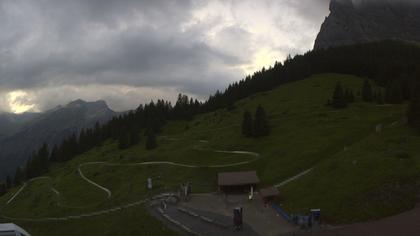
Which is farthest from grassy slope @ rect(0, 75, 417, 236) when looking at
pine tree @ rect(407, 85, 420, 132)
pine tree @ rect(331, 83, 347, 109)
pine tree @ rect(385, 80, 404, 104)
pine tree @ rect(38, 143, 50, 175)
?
pine tree @ rect(38, 143, 50, 175)

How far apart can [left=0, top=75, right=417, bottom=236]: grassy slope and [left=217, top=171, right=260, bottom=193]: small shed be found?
3458 mm

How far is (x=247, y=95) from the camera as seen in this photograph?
640 feet

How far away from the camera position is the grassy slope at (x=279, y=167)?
175 ft

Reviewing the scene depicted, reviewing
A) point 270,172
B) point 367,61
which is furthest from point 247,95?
point 270,172

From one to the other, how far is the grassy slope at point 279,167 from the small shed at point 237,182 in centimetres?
346

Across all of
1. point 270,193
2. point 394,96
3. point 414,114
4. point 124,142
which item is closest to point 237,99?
point 124,142

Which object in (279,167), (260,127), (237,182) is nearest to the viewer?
(237,182)

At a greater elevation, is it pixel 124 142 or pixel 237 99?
pixel 237 99

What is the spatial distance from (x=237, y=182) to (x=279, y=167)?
1178 cm

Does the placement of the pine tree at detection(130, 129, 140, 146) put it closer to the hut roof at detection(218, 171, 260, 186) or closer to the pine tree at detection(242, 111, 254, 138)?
the pine tree at detection(242, 111, 254, 138)

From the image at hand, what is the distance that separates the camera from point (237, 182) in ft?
222

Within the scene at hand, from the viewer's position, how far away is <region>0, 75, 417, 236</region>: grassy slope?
5334 cm

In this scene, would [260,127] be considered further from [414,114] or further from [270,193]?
[270,193]

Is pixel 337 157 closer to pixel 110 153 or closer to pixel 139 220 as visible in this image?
pixel 139 220
